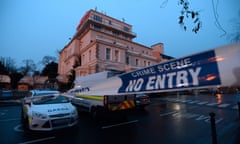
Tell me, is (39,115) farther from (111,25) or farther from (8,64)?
(8,64)

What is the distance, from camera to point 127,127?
6.29 m

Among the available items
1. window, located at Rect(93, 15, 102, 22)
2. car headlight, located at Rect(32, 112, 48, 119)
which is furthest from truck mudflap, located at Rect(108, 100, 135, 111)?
window, located at Rect(93, 15, 102, 22)

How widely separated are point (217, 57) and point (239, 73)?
27 cm

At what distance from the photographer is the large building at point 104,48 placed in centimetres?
2491

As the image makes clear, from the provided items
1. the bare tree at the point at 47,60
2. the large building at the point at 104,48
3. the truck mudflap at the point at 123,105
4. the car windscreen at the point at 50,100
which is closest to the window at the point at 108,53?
the large building at the point at 104,48

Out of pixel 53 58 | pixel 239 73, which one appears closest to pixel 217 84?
pixel 239 73

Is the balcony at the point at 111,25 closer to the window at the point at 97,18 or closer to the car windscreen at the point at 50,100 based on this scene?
the window at the point at 97,18

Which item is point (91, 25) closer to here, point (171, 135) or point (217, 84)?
point (171, 135)

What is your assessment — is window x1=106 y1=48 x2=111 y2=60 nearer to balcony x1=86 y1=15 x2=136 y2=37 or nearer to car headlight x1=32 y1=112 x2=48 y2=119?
balcony x1=86 y1=15 x2=136 y2=37

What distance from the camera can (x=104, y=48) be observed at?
25.3 metres

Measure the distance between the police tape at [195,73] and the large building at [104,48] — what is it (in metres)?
17.9

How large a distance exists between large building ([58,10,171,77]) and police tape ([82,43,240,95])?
17.9 meters

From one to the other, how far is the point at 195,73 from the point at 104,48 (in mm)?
24302

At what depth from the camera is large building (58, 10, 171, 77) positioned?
24.9 m
